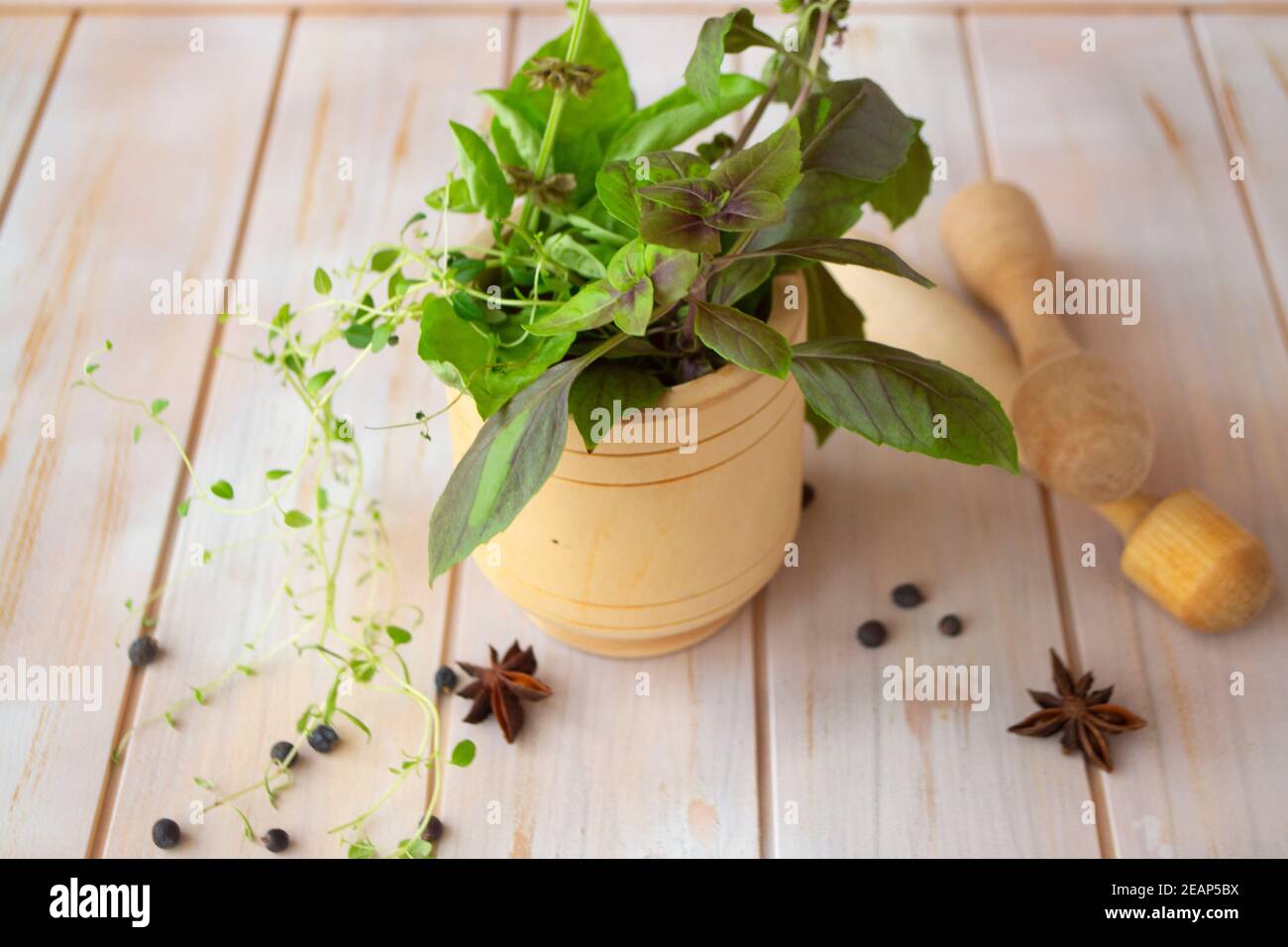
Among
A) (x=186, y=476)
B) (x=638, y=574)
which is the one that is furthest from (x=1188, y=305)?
(x=186, y=476)

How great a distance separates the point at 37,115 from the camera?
1184mm

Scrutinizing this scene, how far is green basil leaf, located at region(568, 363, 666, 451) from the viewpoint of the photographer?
0.66m

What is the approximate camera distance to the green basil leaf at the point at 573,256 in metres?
0.70

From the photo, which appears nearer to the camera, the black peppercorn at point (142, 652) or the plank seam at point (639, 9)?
the black peppercorn at point (142, 652)

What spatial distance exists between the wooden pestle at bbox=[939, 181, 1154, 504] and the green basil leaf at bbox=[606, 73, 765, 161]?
28 cm

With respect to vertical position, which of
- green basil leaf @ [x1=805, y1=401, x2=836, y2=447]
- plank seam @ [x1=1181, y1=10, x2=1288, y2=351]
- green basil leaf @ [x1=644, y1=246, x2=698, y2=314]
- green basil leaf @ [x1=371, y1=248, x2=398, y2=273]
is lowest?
green basil leaf @ [x1=644, y1=246, x2=698, y2=314]

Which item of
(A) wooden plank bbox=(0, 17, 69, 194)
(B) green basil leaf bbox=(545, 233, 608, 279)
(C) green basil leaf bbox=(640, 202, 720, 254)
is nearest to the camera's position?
(C) green basil leaf bbox=(640, 202, 720, 254)

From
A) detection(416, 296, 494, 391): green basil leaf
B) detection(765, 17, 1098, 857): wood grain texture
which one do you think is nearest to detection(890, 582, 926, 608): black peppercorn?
detection(765, 17, 1098, 857): wood grain texture

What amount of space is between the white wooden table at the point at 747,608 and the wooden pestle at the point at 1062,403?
72 mm

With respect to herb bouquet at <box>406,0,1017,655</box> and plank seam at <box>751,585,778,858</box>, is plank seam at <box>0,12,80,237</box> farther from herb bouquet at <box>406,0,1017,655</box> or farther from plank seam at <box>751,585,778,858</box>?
plank seam at <box>751,585,778,858</box>

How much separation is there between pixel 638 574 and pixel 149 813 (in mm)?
314

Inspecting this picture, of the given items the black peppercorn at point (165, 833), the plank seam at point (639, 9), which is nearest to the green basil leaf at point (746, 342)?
the black peppercorn at point (165, 833)

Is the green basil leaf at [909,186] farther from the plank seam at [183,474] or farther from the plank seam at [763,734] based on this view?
the plank seam at [183,474]

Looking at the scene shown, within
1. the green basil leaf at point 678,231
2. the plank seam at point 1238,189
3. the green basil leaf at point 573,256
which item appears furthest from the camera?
the plank seam at point 1238,189
